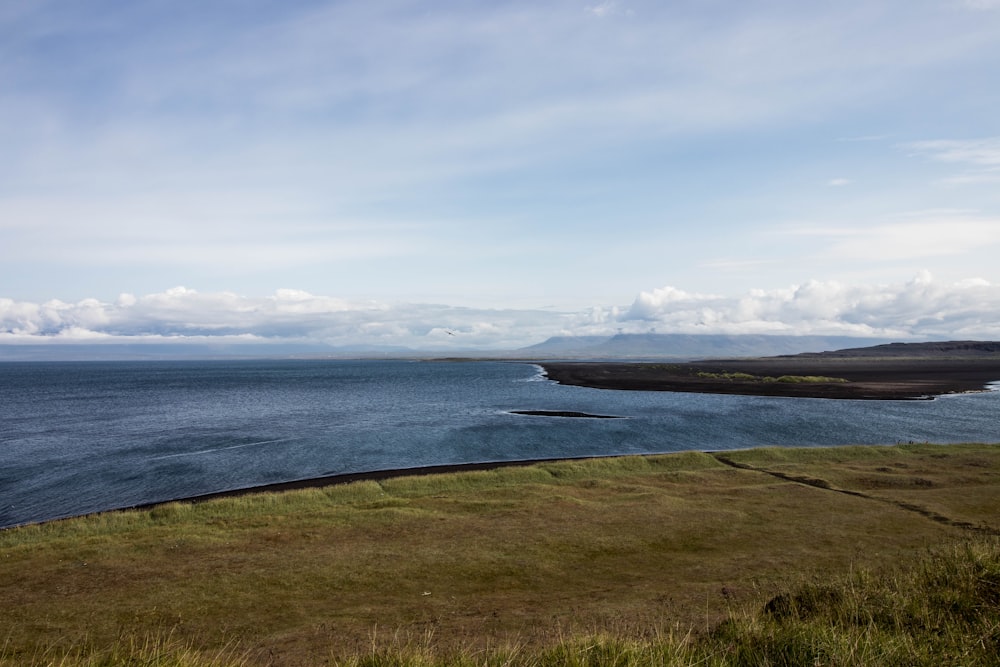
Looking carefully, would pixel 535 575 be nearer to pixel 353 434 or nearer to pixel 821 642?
pixel 821 642

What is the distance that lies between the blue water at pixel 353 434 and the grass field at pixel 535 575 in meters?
11.5

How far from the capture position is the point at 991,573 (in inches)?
440

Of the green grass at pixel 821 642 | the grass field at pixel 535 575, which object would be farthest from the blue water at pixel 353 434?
the green grass at pixel 821 642

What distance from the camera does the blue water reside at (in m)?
38.4

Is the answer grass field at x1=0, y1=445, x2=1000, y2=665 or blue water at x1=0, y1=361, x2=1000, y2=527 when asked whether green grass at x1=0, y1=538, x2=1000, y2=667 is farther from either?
blue water at x1=0, y1=361, x2=1000, y2=527

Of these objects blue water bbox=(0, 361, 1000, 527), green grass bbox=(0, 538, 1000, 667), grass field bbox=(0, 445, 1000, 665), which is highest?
green grass bbox=(0, 538, 1000, 667)

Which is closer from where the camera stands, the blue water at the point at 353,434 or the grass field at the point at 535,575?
the grass field at the point at 535,575

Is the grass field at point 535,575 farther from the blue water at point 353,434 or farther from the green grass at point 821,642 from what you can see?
the blue water at point 353,434

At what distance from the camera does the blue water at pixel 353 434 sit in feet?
126

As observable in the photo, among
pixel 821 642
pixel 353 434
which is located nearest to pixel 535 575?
pixel 821 642

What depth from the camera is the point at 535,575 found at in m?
17.5

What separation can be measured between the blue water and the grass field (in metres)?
11.5

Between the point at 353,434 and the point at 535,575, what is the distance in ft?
139

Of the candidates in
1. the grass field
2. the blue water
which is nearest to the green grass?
the grass field
